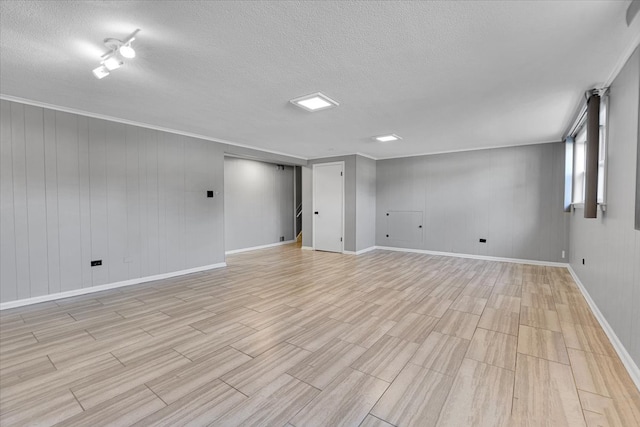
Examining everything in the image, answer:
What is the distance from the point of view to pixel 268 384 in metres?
1.87

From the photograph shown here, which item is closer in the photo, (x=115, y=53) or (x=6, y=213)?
(x=115, y=53)

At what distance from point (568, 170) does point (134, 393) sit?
6728 millimetres

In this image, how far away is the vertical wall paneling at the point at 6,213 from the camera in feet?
10.5

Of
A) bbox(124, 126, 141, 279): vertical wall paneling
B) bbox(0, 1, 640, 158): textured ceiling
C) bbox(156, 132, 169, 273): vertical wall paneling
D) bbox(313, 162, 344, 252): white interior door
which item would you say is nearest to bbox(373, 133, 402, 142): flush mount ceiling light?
bbox(0, 1, 640, 158): textured ceiling

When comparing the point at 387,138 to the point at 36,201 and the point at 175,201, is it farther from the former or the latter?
the point at 36,201

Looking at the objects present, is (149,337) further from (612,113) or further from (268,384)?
(612,113)

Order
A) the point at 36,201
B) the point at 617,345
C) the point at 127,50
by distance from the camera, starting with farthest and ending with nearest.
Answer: the point at 36,201 < the point at 617,345 < the point at 127,50

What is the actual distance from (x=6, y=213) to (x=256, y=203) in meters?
4.92

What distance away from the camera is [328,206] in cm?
721

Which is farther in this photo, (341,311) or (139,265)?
(139,265)

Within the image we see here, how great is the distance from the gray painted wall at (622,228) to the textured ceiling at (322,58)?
0.33 metres

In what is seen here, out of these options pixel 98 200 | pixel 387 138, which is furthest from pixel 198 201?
pixel 387 138

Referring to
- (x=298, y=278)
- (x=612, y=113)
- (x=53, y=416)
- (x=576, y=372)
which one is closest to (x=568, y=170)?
(x=612, y=113)

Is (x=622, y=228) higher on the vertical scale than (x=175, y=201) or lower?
lower
